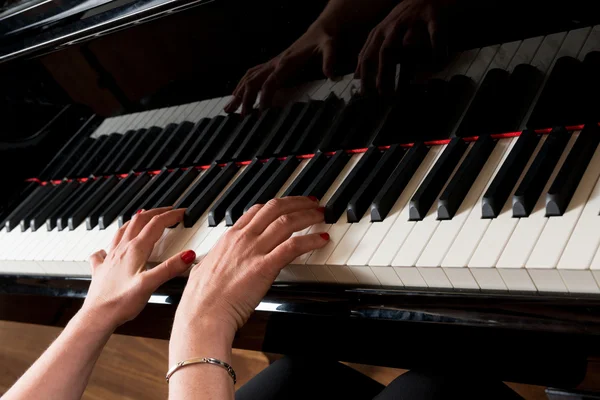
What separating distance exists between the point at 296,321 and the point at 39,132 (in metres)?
1.11

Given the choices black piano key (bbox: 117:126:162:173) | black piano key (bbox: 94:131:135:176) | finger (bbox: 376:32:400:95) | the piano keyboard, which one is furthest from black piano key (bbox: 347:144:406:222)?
black piano key (bbox: 94:131:135:176)

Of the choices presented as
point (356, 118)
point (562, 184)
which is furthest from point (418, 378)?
point (356, 118)

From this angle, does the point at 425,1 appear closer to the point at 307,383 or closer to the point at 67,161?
the point at 307,383

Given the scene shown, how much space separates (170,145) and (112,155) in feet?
0.71

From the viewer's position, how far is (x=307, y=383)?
119 cm

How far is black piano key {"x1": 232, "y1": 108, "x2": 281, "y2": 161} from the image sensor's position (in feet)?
4.34

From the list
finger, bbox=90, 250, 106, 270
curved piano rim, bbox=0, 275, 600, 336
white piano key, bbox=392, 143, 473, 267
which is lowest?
curved piano rim, bbox=0, 275, 600, 336

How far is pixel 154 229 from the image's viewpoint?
1287 mm

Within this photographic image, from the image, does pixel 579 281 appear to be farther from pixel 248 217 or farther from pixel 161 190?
pixel 161 190

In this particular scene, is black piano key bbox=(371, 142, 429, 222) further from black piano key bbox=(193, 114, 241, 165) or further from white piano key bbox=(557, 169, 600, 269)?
black piano key bbox=(193, 114, 241, 165)

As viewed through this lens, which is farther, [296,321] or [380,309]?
[296,321]

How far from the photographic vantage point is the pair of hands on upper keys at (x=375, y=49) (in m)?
1.02

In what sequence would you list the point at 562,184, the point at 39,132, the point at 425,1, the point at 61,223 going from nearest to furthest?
the point at 562,184, the point at 425,1, the point at 61,223, the point at 39,132

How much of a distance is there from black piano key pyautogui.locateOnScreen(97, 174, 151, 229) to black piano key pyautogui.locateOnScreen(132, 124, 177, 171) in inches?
1.3
